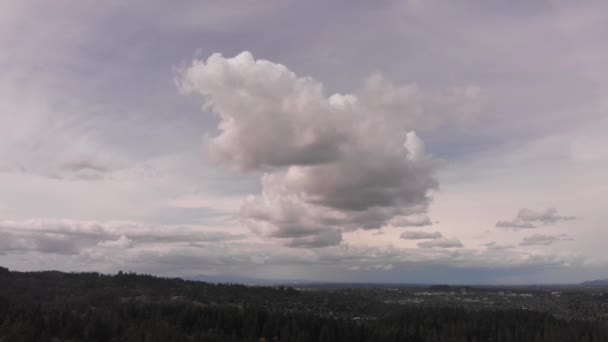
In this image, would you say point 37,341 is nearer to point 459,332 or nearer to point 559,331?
Result: point 459,332

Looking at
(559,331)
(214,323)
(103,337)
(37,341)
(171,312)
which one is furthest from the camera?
(171,312)

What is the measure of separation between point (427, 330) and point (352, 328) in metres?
32.8

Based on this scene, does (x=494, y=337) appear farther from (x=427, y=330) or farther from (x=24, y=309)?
(x=24, y=309)

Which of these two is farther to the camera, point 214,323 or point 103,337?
point 214,323

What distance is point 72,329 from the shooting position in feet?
439

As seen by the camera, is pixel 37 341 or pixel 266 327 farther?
pixel 266 327

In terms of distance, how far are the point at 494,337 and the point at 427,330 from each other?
20807 millimetres

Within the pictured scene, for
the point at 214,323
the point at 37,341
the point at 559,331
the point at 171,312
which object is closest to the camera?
the point at 37,341

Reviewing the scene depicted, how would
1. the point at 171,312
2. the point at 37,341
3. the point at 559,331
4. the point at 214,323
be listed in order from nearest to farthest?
the point at 37,341 → the point at 559,331 → the point at 214,323 → the point at 171,312

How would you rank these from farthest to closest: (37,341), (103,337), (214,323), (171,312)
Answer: (171,312), (214,323), (103,337), (37,341)

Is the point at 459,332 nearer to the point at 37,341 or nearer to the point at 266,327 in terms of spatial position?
the point at 266,327

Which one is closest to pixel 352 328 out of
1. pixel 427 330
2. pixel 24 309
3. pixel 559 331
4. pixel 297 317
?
pixel 297 317

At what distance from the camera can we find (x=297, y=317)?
162625mm

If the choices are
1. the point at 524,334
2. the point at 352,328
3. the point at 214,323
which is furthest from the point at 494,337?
the point at 214,323
